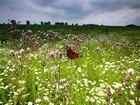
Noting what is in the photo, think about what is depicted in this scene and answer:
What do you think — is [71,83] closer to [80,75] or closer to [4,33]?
[80,75]

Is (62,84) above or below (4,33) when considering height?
above

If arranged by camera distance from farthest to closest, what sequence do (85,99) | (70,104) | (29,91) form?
(29,91), (85,99), (70,104)

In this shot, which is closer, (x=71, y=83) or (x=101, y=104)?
(x=101, y=104)

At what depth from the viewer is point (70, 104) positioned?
5816 mm

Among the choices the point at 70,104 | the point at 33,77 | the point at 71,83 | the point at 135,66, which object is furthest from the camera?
the point at 135,66

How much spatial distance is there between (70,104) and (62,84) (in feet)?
2.72

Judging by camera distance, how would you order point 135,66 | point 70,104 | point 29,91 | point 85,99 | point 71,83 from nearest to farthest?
point 70,104 < point 85,99 < point 71,83 < point 29,91 < point 135,66

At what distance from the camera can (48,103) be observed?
5.90 m

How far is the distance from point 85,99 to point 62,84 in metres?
0.58

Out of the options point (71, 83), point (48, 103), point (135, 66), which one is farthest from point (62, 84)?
point (135, 66)

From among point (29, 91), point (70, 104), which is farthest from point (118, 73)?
point (70, 104)

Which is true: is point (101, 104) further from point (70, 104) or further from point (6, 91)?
point (6, 91)

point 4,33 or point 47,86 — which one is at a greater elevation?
point 47,86

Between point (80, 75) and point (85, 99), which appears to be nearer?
point (85, 99)
